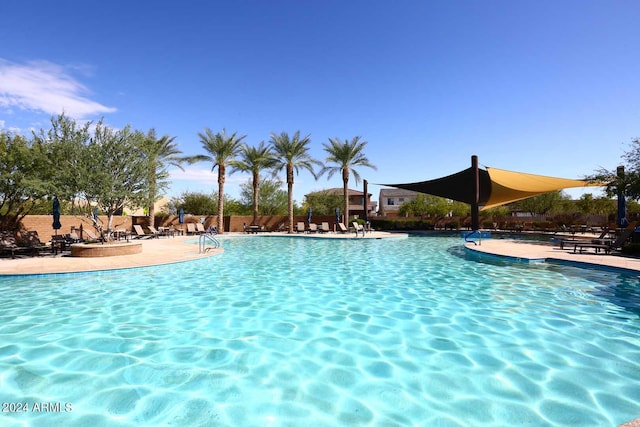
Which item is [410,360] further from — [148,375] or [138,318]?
[138,318]

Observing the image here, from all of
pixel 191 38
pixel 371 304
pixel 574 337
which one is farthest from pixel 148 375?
pixel 191 38

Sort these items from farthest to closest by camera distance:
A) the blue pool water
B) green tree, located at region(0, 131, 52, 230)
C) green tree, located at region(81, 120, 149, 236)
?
green tree, located at region(0, 131, 52, 230), green tree, located at region(81, 120, 149, 236), the blue pool water

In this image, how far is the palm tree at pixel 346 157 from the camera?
97.6 ft

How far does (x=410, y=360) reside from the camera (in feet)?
14.7

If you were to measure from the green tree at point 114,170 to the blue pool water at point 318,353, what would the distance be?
5458mm

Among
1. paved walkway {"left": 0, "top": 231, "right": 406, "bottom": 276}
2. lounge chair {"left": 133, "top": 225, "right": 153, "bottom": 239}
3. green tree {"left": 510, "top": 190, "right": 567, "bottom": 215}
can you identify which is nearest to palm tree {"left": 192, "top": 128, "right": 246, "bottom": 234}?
lounge chair {"left": 133, "top": 225, "right": 153, "bottom": 239}

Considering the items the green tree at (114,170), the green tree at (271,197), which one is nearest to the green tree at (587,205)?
the green tree at (271,197)

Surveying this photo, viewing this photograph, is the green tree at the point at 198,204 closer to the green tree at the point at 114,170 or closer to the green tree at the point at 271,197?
the green tree at the point at 271,197

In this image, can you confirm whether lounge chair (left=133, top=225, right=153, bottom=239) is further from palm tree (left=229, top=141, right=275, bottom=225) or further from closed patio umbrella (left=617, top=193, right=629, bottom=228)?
closed patio umbrella (left=617, top=193, right=629, bottom=228)

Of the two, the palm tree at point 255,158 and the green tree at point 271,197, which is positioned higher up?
the palm tree at point 255,158

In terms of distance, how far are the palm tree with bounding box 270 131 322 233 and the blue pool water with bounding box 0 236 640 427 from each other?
66.9 feet

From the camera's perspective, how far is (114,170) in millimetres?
14297

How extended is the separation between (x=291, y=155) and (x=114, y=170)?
15953 millimetres

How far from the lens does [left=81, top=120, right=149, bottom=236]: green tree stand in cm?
1358
